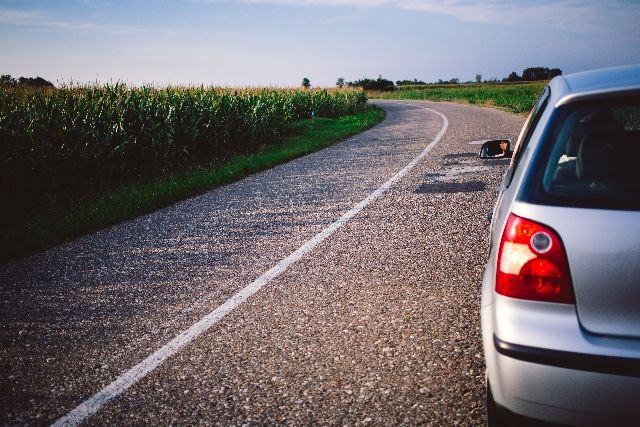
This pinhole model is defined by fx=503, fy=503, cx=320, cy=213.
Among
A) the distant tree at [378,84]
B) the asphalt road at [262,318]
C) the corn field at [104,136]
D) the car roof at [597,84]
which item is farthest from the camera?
the distant tree at [378,84]

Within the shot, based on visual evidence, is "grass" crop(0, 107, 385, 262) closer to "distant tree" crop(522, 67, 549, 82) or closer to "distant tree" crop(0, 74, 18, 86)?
"distant tree" crop(0, 74, 18, 86)

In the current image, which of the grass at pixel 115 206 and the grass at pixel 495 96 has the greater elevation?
the grass at pixel 495 96

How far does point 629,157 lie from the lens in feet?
6.99

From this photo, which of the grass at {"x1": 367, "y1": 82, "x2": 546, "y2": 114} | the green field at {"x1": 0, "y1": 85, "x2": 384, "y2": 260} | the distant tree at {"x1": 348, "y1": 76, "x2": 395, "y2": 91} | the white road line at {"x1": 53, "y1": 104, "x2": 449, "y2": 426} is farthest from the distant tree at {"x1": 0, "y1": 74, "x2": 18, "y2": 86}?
the distant tree at {"x1": 348, "y1": 76, "x2": 395, "y2": 91}

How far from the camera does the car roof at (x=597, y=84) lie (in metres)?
Answer: 2.09

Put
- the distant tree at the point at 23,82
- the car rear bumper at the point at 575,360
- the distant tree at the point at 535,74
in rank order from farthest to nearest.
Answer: the distant tree at the point at 535,74 < the distant tree at the point at 23,82 < the car rear bumper at the point at 575,360

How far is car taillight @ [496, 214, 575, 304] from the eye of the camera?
1.90 m

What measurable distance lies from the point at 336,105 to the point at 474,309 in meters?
26.5

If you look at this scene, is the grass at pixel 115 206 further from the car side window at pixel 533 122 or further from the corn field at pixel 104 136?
the car side window at pixel 533 122

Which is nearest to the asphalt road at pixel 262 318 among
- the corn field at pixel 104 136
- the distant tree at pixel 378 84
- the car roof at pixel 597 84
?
the car roof at pixel 597 84

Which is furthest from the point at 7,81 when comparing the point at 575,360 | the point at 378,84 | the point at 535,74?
the point at 535,74

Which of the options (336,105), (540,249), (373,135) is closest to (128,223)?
(540,249)

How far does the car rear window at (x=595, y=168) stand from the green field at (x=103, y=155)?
5.96 meters

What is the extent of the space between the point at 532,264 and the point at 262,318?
2.40 meters
